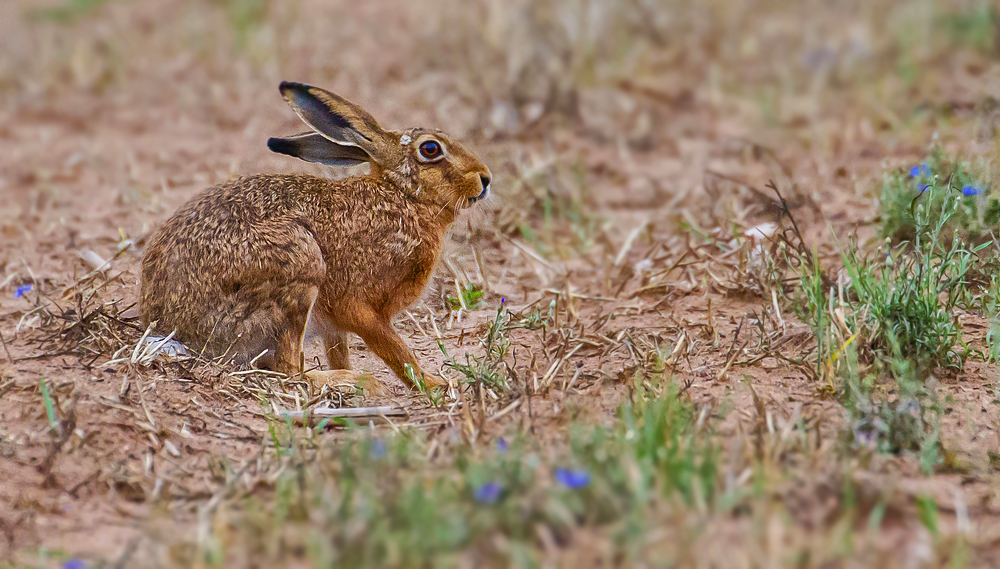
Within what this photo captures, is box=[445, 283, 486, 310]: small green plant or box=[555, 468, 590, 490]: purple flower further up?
box=[555, 468, 590, 490]: purple flower

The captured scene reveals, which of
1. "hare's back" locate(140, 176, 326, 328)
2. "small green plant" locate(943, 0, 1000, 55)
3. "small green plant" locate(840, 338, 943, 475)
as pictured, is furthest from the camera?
"small green plant" locate(943, 0, 1000, 55)

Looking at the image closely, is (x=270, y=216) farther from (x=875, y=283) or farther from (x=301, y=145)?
(x=875, y=283)

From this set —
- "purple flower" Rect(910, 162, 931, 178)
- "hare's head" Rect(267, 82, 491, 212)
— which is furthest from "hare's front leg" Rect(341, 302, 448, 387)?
"purple flower" Rect(910, 162, 931, 178)

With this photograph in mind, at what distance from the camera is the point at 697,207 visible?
646 centimetres

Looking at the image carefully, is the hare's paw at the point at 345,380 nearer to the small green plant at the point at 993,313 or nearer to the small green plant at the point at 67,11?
A: the small green plant at the point at 993,313

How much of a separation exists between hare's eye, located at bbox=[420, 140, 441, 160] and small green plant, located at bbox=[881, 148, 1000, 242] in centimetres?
211

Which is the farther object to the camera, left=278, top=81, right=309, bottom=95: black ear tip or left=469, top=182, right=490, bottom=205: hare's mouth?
left=469, top=182, right=490, bottom=205: hare's mouth

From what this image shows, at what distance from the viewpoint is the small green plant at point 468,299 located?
5547 mm

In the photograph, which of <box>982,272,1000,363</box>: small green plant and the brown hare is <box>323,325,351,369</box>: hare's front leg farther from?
<box>982,272,1000,363</box>: small green plant

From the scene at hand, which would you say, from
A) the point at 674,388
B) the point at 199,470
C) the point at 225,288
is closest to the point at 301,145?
the point at 225,288

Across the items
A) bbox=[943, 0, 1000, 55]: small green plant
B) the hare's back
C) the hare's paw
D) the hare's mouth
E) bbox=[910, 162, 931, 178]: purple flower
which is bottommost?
the hare's paw

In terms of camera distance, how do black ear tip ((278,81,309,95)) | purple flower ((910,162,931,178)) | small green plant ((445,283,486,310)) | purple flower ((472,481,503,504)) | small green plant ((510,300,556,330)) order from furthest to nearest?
1. small green plant ((445,283,486,310))
2. purple flower ((910,162,931,178))
3. small green plant ((510,300,556,330))
4. black ear tip ((278,81,309,95))
5. purple flower ((472,481,503,504))

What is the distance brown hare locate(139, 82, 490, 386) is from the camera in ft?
15.1

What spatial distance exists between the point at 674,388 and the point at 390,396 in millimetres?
1461
